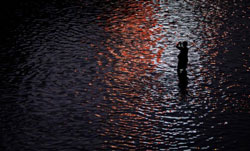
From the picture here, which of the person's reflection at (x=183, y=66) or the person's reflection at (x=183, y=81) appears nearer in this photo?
the person's reflection at (x=183, y=81)

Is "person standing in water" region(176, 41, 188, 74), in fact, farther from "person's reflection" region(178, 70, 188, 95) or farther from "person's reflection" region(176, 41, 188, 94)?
"person's reflection" region(178, 70, 188, 95)

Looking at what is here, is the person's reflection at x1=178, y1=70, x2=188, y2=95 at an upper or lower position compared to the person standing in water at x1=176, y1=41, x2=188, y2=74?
lower

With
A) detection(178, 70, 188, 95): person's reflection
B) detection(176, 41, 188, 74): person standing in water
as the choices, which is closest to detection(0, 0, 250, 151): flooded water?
detection(178, 70, 188, 95): person's reflection

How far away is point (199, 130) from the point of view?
1452 centimetres

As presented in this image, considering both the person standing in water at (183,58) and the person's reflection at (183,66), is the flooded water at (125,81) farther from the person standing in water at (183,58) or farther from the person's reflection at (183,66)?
the person standing in water at (183,58)

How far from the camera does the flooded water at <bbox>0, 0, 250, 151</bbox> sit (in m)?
14.3

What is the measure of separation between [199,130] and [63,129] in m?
6.34

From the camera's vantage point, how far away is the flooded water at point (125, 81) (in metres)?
14.3

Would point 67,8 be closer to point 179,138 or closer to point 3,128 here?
point 3,128

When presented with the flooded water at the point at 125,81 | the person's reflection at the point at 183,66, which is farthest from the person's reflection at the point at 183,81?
the flooded water at the point at 125,81

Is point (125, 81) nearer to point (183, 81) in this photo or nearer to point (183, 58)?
point (183, 81)

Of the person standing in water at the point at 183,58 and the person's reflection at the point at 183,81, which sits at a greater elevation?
the person standing in water at the point at 183,58

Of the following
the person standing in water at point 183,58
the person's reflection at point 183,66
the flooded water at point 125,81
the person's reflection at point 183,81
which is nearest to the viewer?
the flooded water at point 125,81

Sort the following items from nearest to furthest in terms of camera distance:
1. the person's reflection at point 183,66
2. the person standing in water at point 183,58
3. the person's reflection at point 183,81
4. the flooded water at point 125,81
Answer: the flooded water at point 125,81, the person's reflection at point 183,81, the person's reflection at point 183,66, the person standing in water at point 183,58
